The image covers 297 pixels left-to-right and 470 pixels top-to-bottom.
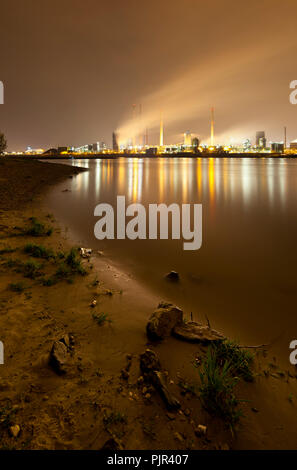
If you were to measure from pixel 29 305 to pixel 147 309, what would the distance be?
7.07 ft

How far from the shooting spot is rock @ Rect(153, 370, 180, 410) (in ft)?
9.15

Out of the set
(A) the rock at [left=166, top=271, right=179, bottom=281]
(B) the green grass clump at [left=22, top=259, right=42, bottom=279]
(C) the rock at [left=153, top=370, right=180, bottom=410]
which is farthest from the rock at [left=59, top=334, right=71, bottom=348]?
(A) the rock at [left=166, top=271, right=179, bottom=281]

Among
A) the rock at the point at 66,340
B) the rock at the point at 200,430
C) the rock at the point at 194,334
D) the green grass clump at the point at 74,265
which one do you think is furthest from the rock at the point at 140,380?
the green grass clump at the point at 74,265

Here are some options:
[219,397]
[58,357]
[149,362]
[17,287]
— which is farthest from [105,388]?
[17,287]

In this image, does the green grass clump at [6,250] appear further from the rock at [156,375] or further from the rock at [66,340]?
the rock at [156,375]

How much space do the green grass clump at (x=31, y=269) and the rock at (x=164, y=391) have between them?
377 centimetres

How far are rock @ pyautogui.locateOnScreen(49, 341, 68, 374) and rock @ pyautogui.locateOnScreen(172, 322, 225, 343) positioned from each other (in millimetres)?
1667

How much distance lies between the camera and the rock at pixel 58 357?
10.4ft

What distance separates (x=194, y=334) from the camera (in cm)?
403

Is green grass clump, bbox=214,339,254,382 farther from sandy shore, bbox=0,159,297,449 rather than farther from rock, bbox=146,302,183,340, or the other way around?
rock, bbox=146,302,183,340

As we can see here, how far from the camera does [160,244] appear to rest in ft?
31.5

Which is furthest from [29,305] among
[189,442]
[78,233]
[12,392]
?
[78,233]

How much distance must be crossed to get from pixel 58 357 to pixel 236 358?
240cm

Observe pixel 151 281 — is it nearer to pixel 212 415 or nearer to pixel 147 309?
pixel 147 309
